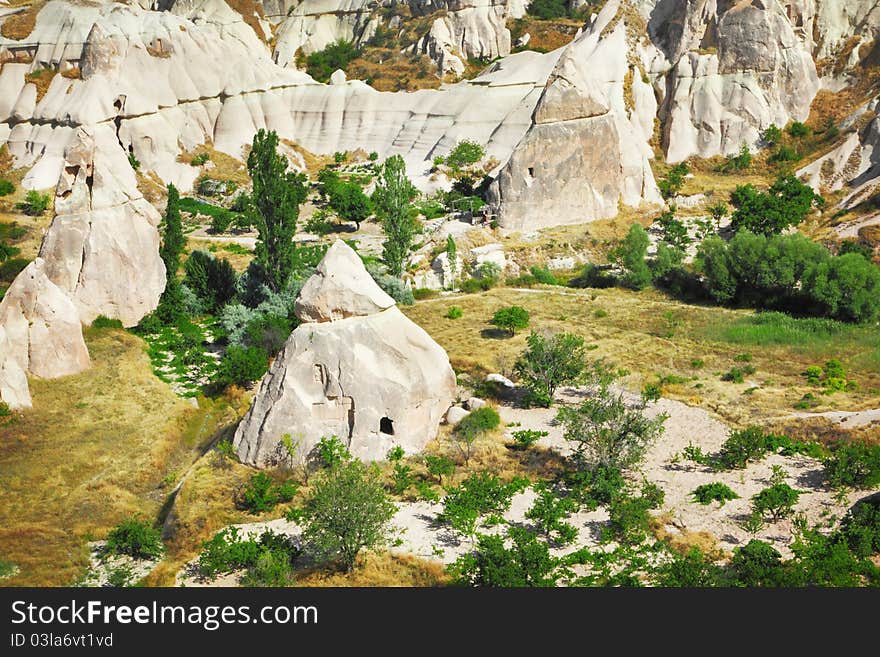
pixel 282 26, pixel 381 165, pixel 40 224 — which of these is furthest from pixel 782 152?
pixel 282 26

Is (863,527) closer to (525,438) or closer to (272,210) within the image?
(525,438)

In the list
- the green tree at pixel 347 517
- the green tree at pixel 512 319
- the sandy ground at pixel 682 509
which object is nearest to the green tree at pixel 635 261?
the green tree at pixel 512 319

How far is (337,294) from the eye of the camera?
25203mm

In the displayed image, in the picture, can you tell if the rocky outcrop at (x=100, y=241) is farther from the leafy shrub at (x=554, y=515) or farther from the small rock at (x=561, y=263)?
the small rock at (x=561, y=263)

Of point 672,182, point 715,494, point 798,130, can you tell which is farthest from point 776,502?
point 798,130

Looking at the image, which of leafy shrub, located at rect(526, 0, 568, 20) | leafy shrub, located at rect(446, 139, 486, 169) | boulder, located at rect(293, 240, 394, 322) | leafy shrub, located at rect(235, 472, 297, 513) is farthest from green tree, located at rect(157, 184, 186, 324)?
leafy shrub, located at rect(526, 0, 568, 20)

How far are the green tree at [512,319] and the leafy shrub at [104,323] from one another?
60.8 ft

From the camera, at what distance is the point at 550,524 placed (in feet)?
68.7

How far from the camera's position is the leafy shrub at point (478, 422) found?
26516 mm

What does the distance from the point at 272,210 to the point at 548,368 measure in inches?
684

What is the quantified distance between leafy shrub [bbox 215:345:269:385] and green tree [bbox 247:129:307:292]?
8.43 meters

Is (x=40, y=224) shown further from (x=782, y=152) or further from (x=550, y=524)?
(x=782, y=152)

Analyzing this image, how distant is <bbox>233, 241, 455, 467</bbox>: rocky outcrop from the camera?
2459cm

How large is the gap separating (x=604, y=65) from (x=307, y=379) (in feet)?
173
